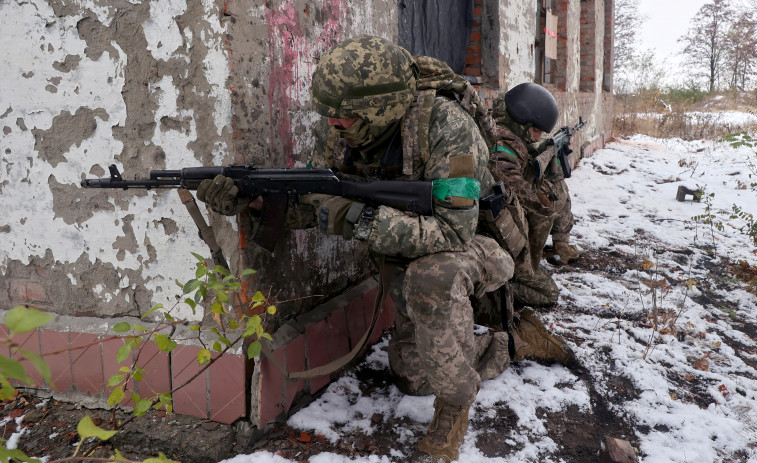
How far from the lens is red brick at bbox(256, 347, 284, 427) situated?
6.47 ft

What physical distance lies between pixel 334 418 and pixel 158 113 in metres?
1.41

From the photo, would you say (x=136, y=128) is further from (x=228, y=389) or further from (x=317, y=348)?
(x=317, y=348)

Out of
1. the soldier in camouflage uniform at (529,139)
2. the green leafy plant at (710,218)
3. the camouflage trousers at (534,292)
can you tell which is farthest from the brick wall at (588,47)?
the camouflage trousers at (534,292)

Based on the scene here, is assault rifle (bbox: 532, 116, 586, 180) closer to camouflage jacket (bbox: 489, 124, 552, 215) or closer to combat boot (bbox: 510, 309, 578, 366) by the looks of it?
camouflage jacket (bbox: 489, 124, 552, 215)

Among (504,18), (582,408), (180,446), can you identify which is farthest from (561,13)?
(180,446)

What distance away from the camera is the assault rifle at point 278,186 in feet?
5.95

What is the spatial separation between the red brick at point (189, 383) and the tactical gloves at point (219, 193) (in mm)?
592

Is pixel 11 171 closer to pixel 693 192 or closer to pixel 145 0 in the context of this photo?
pixel 145 0

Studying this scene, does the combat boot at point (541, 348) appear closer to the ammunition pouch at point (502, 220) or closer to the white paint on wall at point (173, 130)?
the ammunition pouch at point (502, 220)

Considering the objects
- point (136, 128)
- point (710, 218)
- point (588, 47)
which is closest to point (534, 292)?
point (136, 128)

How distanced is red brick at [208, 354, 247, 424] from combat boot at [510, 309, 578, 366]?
136 cm

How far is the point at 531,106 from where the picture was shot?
11.2 feet

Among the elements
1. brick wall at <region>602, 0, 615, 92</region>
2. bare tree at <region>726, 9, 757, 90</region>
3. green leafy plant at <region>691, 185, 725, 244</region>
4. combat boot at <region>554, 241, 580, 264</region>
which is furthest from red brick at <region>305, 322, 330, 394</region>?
bare tree at <region>726, 9, 757, 90</region>

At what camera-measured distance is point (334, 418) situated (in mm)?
2143
